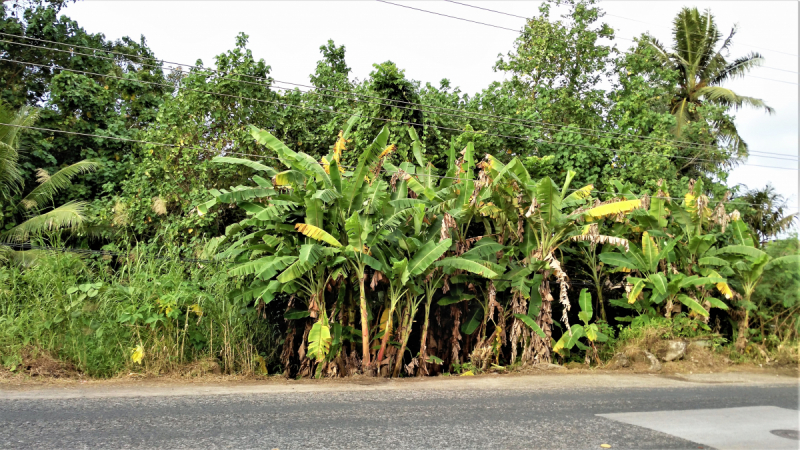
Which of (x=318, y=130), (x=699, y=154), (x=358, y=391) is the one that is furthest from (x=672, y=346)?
(x=699, y=154)

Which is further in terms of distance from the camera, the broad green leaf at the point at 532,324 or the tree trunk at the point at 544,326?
the tree trunk at the point at 544,326

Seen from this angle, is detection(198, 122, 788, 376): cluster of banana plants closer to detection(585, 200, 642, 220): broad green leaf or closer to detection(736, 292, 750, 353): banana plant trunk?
detection(585, 200, 642, 220): broad green leaf

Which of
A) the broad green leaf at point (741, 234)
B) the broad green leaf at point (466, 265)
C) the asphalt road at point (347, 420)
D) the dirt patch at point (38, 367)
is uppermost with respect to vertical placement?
the broad green leaf at point (741, 234)

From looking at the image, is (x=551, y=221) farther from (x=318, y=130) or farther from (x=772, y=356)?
(x=318, y=130)

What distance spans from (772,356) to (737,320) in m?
0.95

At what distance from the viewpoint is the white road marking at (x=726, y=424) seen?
209 inches

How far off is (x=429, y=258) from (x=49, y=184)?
10159 mm

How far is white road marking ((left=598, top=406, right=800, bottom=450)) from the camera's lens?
5312mm

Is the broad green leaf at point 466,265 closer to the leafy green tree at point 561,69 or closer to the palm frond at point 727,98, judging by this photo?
the leafy green tree at point 561,69

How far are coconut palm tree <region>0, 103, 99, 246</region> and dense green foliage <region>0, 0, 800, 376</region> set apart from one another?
0.08m

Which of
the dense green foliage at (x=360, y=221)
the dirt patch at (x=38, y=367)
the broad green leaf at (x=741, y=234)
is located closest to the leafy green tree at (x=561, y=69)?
the dense green foliage at (x=360, y=221)

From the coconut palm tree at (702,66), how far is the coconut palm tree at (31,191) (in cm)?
2302

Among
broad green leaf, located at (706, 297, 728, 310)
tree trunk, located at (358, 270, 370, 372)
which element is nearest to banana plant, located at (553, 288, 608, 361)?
broad green leaf, located at (706, 297, 728, 310)

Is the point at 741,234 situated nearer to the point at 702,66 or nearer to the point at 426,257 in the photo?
the point at 426,257
